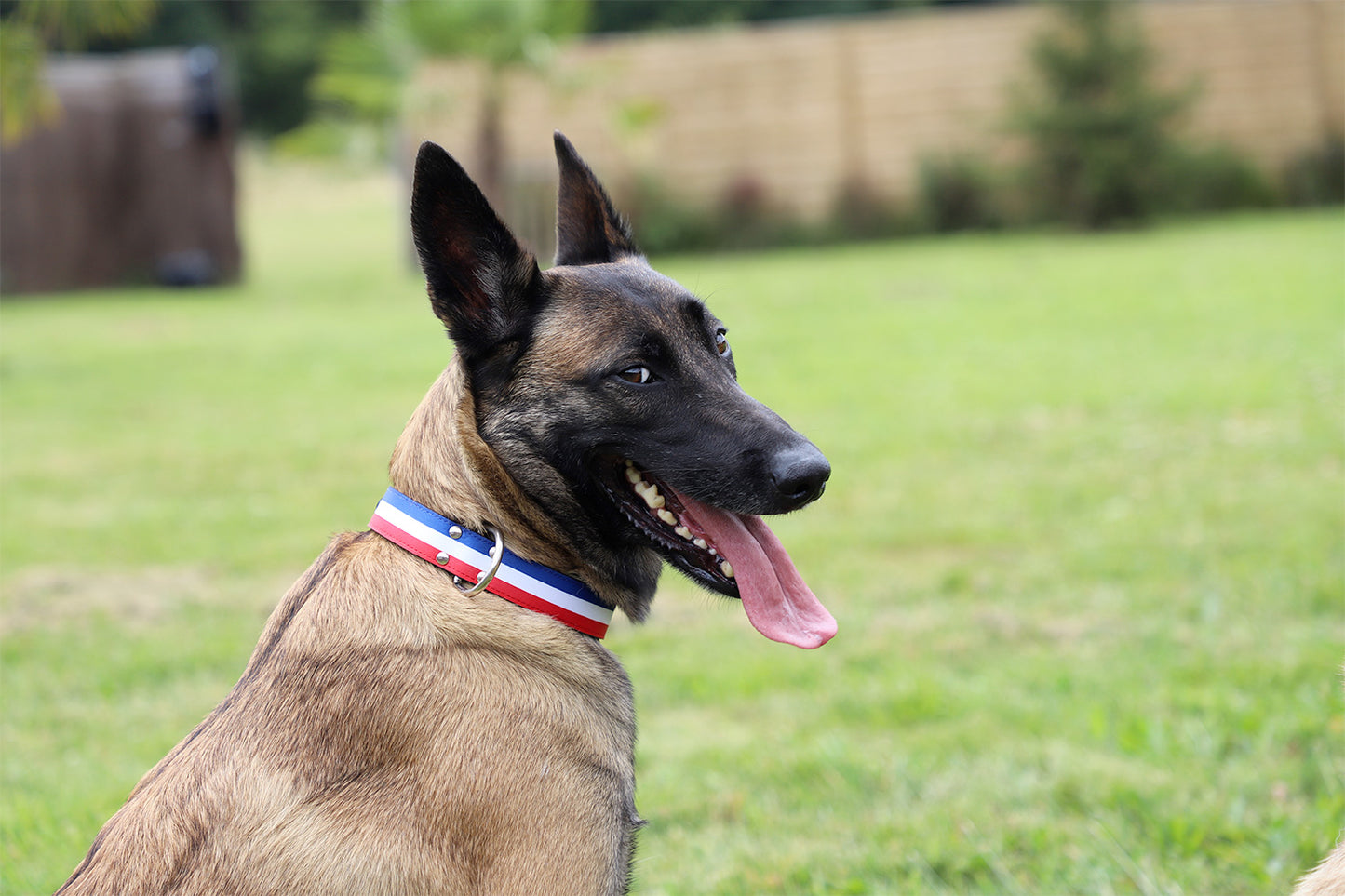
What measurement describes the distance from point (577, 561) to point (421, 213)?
80cm

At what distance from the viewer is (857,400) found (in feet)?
30.8

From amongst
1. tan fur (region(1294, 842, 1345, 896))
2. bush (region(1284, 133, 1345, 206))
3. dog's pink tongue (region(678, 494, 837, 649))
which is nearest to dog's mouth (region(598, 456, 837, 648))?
dog's pink tongue (region(678, 494, 837, 649))

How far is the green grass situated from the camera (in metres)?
3.40

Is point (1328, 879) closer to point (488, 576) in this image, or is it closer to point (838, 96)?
point (488, 576)

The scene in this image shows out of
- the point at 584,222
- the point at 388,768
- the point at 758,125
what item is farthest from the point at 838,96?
the point at 388,768

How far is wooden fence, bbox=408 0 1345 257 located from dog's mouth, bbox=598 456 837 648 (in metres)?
18.8

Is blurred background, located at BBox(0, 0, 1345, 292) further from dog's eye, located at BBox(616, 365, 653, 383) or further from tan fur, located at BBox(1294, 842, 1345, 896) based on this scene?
tan fur, located at BBox(1294, 842, 1345, 896)

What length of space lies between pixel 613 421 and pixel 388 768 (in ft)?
2.68

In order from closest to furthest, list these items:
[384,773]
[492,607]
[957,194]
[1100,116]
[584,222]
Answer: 1. [384,773]
2. [492,607]
3. [584,222]
4. [1100,116]
5. [957,194]

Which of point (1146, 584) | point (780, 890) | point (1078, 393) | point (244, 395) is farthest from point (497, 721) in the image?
point (244, 395)

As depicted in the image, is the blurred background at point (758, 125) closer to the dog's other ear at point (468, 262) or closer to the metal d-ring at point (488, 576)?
the dog's other ear at point (468, 262)

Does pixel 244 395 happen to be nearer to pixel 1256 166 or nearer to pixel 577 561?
pixel 577 561

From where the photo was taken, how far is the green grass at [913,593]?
134 inches

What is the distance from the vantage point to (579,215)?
2.97 meters
